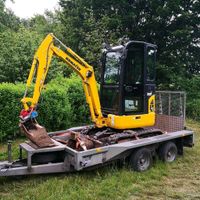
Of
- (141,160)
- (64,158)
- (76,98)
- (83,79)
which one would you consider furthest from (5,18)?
(141,160)

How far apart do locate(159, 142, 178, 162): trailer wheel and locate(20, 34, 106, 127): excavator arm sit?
1.54 metres

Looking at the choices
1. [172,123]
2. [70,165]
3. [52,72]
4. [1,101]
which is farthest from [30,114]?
[52,72]

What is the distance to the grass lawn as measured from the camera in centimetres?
556

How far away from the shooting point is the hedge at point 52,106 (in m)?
8.38

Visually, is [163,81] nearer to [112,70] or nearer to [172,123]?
[172,123]

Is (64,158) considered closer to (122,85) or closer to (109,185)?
(109,185)

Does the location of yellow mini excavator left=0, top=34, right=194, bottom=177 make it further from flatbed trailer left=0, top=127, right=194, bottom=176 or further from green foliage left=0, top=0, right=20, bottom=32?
green foliage left=0, top=0, right=20, bottom=32

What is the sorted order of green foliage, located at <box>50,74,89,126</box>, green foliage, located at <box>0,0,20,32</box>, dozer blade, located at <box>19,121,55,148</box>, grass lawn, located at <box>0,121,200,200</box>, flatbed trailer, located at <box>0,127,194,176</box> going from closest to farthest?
grass lawn, located at <box>0,121,200,200</box>
flatbed trailer, located at <box>0,127,194,176</box>
dozer blade, located at <box>19,121,55,148</box>
green foliage, located at <box>50,74,89,126</box>
green foliage, located at <box>0,0,20,32</box>

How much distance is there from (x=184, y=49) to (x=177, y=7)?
7.85 feet

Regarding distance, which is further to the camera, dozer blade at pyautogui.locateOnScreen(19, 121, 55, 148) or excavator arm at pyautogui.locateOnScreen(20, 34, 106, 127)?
excavator arm at pyautogui.locateOnScreen(20, 34, 106, 127)

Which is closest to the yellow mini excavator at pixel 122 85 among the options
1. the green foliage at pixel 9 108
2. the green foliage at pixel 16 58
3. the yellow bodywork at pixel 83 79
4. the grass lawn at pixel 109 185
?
the yellow bodywork at pixel 83 79

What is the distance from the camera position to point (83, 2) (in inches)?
750

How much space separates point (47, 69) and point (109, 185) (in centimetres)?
263

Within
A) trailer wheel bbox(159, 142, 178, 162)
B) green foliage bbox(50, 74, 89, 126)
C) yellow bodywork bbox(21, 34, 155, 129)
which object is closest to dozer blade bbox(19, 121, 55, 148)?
yellow bodywork bbox(21, 34, 155, 129)
